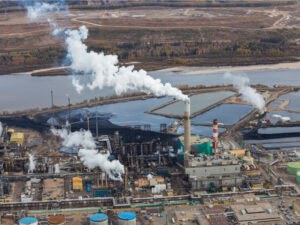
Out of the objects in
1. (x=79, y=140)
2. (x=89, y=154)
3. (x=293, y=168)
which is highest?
(x=89, y=154)

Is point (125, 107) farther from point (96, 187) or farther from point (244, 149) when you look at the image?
point (96, 187)

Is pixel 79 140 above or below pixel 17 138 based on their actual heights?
below

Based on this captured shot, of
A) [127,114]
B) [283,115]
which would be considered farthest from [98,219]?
[283,115]

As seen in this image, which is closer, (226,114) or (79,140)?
(79,140)

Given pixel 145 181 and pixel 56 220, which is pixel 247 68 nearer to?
pixel 145 181

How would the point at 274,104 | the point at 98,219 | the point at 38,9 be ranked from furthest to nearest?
the point at 38,9 → the point at 274,104 → the point at 98,219

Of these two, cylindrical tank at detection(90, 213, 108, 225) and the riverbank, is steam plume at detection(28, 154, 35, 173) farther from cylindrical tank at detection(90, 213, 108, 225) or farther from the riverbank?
the riverbank

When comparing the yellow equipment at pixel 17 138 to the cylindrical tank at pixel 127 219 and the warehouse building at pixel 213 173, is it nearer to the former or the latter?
the warehouse building at pixel 213 173
